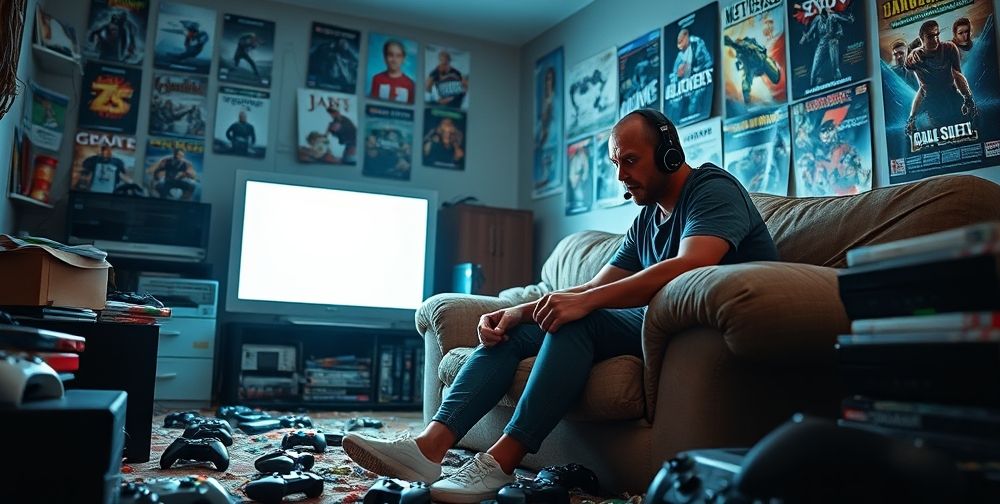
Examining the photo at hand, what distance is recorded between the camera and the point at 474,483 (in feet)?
5.01

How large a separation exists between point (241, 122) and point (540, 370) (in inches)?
119

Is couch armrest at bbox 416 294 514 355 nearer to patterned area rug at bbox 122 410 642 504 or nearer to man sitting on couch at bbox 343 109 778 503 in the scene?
patterned area rug at bbox 122 410 642 504

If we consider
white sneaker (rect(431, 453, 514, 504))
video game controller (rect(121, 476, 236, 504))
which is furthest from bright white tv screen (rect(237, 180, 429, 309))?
video game controller (rect(121, 476, 236, 504))

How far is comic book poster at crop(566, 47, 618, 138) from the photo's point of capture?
3.83 m

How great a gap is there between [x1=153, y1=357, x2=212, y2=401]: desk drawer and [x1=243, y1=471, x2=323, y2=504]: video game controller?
2107mm

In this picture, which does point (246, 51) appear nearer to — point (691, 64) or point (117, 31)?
point (117, 31)

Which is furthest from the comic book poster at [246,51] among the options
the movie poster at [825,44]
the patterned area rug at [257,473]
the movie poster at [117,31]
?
the movie poster at [825,44]

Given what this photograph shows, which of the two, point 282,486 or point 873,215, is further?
point 873,215

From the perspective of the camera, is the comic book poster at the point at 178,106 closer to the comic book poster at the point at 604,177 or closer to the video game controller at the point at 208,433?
the comic book poster at the point at 604,177

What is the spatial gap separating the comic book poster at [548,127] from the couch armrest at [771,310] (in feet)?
9.18

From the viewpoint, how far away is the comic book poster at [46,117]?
3451 mm

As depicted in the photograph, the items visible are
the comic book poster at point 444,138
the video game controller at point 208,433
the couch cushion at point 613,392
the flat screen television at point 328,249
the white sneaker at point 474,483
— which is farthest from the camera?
the comic book poster at point 444,138

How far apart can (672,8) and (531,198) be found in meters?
1.46

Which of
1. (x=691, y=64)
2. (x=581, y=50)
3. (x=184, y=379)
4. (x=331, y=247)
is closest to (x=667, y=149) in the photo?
(x=691, y=64)
